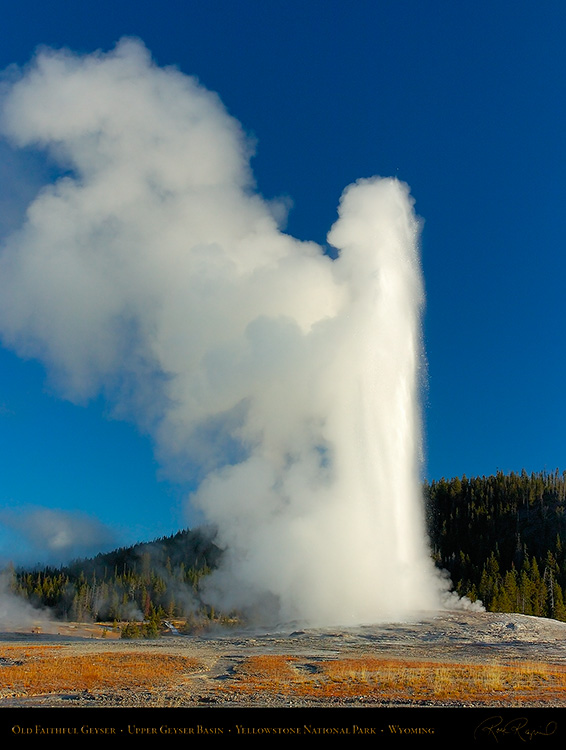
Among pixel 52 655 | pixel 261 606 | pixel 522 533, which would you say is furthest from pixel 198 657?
pixel 522 533

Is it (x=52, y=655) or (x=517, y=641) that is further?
(x=517, y=641)

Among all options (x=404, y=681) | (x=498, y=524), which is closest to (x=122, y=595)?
(x=498, y=524)

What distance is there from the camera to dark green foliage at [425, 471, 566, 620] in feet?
436

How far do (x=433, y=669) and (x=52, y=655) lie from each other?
23.9 metres

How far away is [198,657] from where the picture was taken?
114 ft

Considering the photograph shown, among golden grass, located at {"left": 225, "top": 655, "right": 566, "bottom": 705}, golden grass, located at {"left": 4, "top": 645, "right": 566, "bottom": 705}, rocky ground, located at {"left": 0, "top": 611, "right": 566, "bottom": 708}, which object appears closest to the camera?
rocky ground, located at {"left": 0, "top": 611, "right": 566, "bottom": 708}

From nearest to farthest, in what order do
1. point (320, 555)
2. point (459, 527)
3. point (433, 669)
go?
point (433, 669) → point (320, 555) → point (459, 527)

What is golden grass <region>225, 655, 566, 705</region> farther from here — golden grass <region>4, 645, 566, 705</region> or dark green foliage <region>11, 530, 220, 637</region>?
dark green foliage <region>11, 530, 220, 637</region>

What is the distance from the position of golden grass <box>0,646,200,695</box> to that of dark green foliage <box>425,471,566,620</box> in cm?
9555
